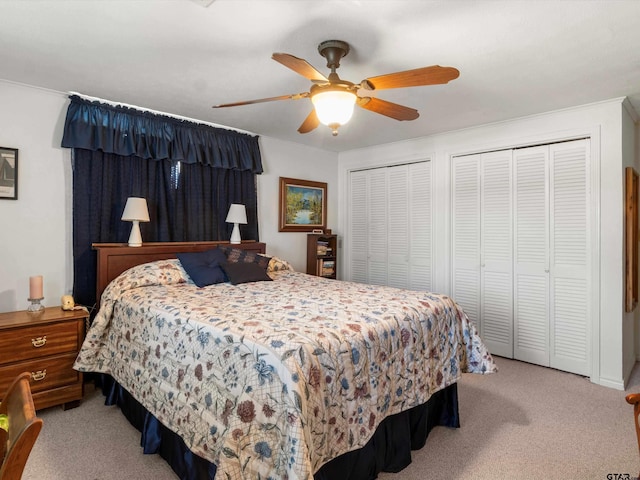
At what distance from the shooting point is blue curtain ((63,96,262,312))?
10.3ft

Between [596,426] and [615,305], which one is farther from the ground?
[615,305]

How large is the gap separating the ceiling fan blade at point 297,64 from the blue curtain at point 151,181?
211cm

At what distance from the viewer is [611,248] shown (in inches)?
126

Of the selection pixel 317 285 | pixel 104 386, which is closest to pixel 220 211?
pixel 317 285

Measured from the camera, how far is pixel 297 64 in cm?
185

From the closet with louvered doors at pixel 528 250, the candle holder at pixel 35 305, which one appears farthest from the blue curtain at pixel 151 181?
the closet with louvered doors at pixel 528 250

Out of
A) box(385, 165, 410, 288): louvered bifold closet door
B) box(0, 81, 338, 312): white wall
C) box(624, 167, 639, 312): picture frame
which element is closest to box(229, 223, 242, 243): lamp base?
box(0, 81, 338, 312): white wall

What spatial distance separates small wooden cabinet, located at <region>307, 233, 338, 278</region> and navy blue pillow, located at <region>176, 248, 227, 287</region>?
1.51 m

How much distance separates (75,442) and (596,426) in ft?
11.0

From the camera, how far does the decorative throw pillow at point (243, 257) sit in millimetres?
3629

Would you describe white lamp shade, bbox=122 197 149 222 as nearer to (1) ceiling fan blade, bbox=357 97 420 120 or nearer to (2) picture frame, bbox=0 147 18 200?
(2) picture frame, bbox=0 147 18 200

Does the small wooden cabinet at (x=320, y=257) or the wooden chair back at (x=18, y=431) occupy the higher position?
the small wooden cabinet at (x=320, y=257)

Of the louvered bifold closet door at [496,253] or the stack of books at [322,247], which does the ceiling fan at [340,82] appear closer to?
the louvered bifold closet door at [496,253]

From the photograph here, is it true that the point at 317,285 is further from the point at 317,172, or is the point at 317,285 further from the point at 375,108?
the point at 317,172
